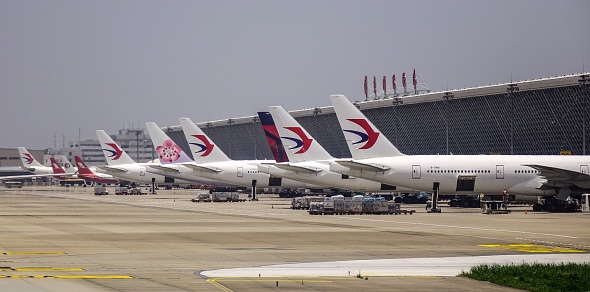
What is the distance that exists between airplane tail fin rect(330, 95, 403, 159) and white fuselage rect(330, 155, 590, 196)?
833mm

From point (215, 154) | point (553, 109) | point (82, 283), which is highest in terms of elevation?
point (553, 109)

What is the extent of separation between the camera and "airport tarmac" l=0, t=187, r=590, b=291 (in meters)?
21.8

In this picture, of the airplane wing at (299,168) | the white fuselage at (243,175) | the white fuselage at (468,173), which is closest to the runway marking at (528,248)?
the white fuselage at (468,173)

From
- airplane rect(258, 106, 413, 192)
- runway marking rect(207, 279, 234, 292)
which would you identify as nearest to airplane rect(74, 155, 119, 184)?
airplane rect(258, 106, 413, 192)

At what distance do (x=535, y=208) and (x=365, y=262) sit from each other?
42.3 meters

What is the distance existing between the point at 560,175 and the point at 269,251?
125 feet

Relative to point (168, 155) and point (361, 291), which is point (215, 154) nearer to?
point (168, 155)

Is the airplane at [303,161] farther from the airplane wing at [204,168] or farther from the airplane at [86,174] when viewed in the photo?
the airplane at [86,174]

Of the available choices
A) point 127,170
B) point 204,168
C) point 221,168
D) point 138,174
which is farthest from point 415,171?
point 127,170

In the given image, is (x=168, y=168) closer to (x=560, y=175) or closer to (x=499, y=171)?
(x=499, y=171)

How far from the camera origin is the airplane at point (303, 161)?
71312 millimetres

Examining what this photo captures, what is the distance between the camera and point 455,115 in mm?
150000

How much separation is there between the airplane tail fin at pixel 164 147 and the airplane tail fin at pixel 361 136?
4834 cm

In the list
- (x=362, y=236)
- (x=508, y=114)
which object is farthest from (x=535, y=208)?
(x=508, y=114)
